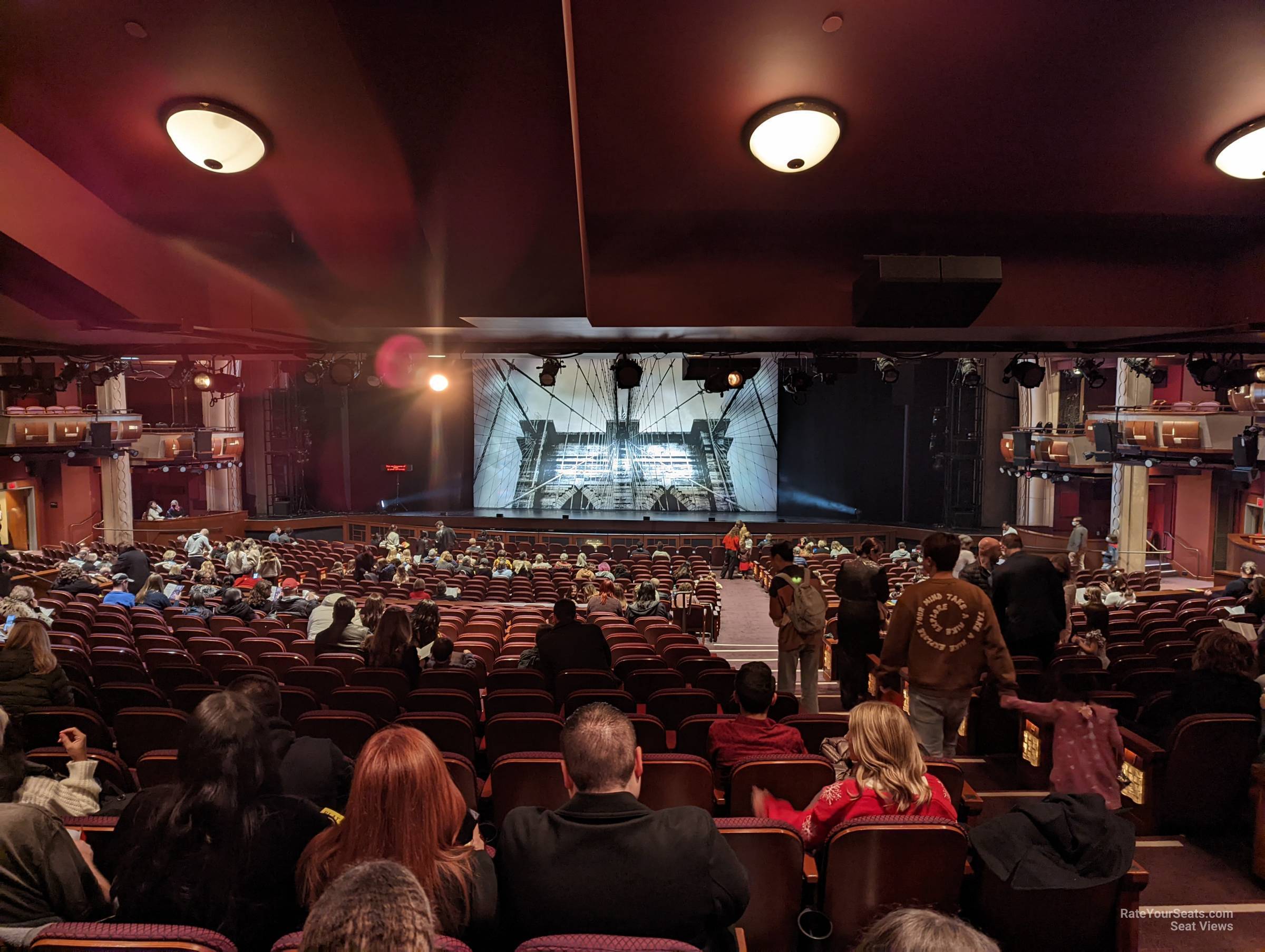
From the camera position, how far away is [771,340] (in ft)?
20.0

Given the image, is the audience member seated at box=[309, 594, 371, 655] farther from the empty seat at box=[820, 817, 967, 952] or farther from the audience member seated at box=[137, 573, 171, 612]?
the empty seat at box=[820, 817, 967, 952]

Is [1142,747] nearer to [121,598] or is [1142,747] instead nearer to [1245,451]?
[121,598]

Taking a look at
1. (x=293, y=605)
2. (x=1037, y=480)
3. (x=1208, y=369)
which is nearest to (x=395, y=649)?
(x=293, y=605)

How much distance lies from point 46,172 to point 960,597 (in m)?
5.42

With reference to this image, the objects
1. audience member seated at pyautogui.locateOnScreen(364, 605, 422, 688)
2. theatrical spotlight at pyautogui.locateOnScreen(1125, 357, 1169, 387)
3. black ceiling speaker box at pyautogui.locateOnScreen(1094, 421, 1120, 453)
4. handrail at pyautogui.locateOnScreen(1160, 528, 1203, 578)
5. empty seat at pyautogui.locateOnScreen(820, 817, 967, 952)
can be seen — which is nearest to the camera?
empty seat at pyautogui.locateOnScreen(820, 817, 967, 952)

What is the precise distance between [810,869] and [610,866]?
1010mm

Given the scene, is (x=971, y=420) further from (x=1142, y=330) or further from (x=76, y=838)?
(x=76, y=838)

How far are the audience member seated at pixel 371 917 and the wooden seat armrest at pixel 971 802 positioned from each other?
2.45 meters

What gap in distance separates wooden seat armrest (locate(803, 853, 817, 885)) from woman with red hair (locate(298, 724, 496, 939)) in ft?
3.53

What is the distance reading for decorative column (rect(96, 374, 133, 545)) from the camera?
19.4 m

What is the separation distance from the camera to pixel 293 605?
29.5 feet

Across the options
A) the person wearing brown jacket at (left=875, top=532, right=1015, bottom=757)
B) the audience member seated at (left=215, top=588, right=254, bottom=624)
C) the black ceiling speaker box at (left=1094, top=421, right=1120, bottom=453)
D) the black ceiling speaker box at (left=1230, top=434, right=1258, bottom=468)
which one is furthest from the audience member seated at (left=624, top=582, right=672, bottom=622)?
the black ceiling speaker box at (left=1094, top=421, right=1120, bottom=453)

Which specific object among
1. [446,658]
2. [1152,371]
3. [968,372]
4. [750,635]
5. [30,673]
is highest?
[968,372]

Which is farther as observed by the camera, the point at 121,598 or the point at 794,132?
the point at 121,598
